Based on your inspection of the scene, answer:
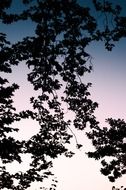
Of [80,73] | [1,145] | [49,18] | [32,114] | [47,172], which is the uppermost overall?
[49,18]

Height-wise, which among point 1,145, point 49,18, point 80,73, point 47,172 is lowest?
point 47,172

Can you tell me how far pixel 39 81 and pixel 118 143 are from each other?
10.7 m

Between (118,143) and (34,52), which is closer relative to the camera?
(34,52)

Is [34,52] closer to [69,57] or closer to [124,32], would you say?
[69,57]

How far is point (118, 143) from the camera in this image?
68.4 feet

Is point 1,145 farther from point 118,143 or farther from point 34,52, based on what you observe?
point 118,143

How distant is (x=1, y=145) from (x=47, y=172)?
201cm

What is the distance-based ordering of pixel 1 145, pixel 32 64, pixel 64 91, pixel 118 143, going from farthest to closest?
pixel 118 143 < pixel 64 91 < pixel 32 64 < pixel 1 145

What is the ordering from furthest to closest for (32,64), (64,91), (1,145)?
(64,91), (32,64), (1,145)

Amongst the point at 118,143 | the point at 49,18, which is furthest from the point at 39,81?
the point at 118,143

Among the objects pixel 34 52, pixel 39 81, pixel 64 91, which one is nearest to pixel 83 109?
pixel 64 91

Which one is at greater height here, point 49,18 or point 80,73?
point 49,18

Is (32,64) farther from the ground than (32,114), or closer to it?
farther from the ground

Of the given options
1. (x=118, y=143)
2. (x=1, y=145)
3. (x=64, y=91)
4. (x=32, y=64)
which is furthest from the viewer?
(x=118, y=143)
